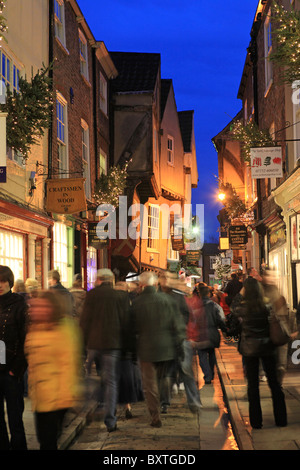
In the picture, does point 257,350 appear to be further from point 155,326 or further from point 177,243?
point 177,243

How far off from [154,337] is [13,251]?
21.7 feet

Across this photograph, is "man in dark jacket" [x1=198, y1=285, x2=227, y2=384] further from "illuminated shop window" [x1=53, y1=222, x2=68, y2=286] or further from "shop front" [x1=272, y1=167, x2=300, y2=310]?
"illuminated shop window" [x1=53, y1=222, x2=68, y2=286]

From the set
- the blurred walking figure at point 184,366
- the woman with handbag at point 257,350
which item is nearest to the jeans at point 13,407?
the woman with handbag at point 257,350

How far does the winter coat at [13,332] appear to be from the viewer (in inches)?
227

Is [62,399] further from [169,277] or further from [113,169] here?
[113,169]

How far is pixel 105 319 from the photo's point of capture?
8055 mm

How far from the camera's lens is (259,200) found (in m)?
23.9

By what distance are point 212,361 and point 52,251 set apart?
6198 millimetres

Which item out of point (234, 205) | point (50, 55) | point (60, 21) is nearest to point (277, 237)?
point (234, 205)

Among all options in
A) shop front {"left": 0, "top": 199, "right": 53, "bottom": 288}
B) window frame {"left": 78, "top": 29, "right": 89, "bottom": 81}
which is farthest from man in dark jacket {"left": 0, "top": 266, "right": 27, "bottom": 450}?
window frame {"left": 78, "top": 29, "right": 89, "bottom": 81}

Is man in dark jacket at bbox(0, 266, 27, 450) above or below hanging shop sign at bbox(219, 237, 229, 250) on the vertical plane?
below

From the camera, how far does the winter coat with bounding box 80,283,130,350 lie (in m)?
7.98

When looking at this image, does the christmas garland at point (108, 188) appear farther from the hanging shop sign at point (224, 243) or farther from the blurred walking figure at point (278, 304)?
the hanging shop sign at point (224, 243)
